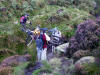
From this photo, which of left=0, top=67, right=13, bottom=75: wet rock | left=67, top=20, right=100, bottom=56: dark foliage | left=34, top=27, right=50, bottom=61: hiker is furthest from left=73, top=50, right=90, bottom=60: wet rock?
left=0, top=67, right=13, bottom=75: wet rock

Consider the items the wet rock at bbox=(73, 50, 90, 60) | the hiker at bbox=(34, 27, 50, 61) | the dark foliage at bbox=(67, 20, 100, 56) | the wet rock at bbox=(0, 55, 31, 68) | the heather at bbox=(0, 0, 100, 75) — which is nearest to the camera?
the heather at bbox=(0, 0, 100, 75)

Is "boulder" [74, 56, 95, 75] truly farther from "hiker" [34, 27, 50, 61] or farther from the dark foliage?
"hiker" [34, 27, 50, 61]

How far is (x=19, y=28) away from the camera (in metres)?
13.4

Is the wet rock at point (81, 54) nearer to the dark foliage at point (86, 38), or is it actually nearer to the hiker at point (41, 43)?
the dark foliage at point (86, 38)

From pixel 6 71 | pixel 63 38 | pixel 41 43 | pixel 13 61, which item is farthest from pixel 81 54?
pixel 63 38

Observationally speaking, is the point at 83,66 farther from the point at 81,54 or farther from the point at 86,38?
the point at 86,38

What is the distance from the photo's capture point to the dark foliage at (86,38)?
350 inches

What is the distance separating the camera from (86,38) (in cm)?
916

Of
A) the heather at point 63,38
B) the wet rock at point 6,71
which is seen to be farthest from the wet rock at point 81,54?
the wet rock at point 6,71

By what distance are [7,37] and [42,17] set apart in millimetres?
5186

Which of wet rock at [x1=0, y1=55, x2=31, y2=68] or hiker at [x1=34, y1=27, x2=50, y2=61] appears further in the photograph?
hiker at [x1=34, y1=27, x2=50, y2=61]

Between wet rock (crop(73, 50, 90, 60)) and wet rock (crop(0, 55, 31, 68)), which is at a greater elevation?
wet rock (crop(73, 50, 90, 60))

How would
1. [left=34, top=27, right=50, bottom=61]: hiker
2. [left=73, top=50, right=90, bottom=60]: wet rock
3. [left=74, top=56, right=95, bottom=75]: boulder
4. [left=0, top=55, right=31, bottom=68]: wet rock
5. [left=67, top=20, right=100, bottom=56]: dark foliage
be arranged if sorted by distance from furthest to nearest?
[left=34, top=27, right=50, bottom=61]: hiker < [left=67, top=20, right=100, bottom=56]: dark foliage < [left=0, top=55, right=31, bottom=68]: wet rock < [left=73, top=50, right=90, bottom=60]: wet rock < [left=74, top=56, right=95, bottom=75]: boulder

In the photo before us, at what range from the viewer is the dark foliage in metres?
8.89
